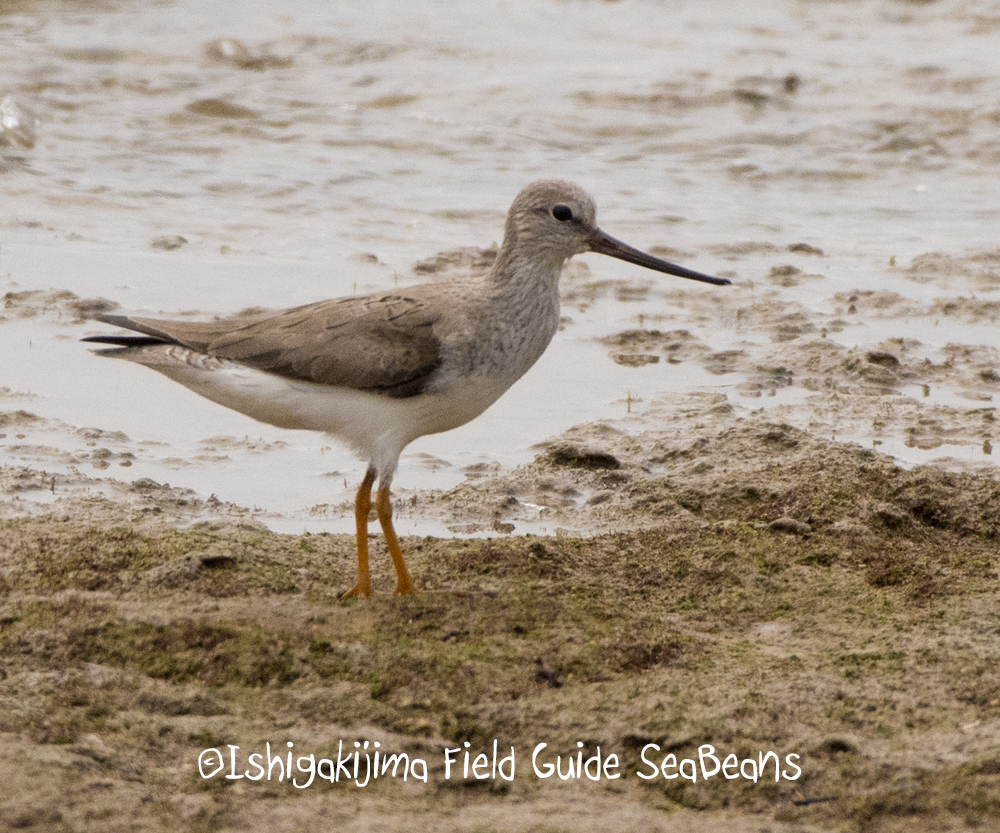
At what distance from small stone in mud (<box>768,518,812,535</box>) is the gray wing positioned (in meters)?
1.90

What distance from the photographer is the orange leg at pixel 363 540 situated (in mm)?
5484

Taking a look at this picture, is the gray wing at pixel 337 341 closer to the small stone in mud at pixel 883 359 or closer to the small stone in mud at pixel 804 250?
the small stone in mud at pixel 883 359

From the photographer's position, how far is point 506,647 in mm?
4855

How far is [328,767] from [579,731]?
0.85 meters

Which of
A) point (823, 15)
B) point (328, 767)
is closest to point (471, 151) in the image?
point (823, 15)

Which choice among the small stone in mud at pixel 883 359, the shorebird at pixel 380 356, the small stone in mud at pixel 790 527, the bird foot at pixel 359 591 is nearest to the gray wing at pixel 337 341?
the shorebird at pixel 380 356

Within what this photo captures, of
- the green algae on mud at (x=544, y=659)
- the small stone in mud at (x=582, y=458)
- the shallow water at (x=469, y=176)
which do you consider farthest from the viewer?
the shallow water at (x=469, y=176)

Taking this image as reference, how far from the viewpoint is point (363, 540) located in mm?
5609

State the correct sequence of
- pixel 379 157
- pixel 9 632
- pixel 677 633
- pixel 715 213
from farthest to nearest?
pixel 379 157 → pixel 715 213 → pixel 677 633 → pixel 9 632

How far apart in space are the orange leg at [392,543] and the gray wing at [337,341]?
518mm

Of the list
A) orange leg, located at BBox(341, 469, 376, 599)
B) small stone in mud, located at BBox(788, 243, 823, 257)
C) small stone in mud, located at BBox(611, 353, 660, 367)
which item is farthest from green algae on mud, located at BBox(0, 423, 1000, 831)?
small stone in mud, located at BBox(788, 243, 823, 257)

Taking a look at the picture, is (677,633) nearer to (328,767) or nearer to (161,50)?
(328,767)

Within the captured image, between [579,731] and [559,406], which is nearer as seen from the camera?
[579,731]

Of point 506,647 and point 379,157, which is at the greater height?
point 379,157
